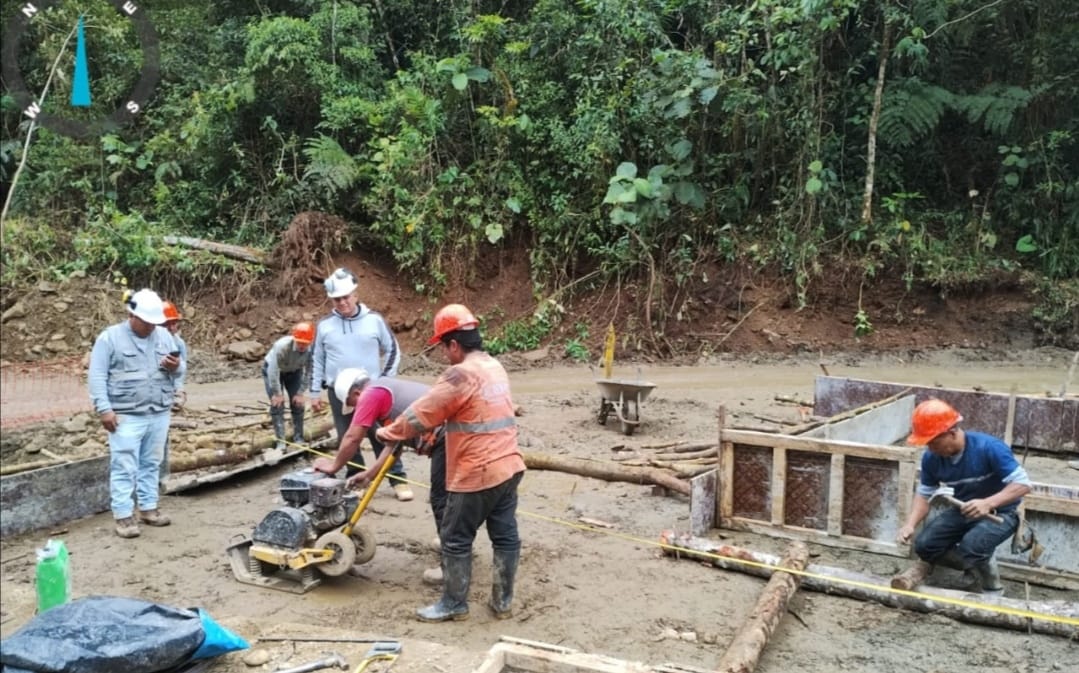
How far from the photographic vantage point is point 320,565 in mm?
4922

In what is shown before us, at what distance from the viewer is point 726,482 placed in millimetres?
6215

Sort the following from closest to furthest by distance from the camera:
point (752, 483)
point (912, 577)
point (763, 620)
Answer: point (763, 620) < point (912, 577) < point (752, 483)

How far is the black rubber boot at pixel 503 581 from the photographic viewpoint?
467 centimetres

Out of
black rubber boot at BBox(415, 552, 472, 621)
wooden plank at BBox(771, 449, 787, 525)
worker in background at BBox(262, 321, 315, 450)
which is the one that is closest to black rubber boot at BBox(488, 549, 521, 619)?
black rubber boot at BBox(415, 552, 472, 621)

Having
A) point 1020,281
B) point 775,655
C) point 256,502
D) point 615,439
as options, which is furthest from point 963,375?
point 256,502

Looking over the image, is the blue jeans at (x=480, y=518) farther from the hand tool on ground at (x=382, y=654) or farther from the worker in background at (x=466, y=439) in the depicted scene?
the hand tool on ground at (x=382, y=654)

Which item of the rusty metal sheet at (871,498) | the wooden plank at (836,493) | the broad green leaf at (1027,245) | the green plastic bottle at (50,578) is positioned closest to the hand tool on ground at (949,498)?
the rusty metal sheet at (871,498)

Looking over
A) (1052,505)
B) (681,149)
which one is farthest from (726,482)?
(681,149)

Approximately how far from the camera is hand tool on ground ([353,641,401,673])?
12.3ft

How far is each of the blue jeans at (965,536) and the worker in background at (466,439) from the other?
265cm

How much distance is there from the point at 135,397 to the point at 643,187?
10128mm

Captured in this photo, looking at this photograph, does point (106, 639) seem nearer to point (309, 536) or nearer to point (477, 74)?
point (309, 536)

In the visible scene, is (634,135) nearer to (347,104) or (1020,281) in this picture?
(347,104)

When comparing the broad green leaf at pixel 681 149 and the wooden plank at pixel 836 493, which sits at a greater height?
the broad green leaf at pixel 681 149
